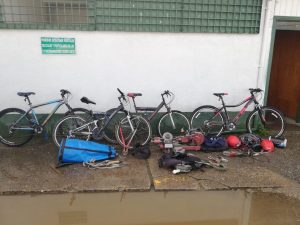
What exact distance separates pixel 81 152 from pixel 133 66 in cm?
209

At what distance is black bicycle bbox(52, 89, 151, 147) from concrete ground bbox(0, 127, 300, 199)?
383mm

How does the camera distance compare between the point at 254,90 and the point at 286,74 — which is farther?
the point at 286,74

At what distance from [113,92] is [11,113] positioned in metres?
1.99

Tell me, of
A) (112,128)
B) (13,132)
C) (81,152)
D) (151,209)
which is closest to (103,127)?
(112,128)

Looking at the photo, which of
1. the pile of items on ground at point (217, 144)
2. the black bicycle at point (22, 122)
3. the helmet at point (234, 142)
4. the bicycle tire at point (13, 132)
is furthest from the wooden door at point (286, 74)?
the bicycle tire at point (13, 132)

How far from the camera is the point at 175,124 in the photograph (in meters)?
6.85

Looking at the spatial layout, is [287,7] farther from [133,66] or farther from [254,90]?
[133,66]

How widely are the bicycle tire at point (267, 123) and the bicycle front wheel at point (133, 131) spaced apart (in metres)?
2.25

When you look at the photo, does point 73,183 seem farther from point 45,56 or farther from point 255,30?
point 255,30

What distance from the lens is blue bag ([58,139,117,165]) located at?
546cm

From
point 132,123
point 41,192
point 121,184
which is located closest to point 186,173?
point 121,184

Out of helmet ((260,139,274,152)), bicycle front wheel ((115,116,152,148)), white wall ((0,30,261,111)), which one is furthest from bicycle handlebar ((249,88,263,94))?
bicycle front wheel ((115,116,152,148))

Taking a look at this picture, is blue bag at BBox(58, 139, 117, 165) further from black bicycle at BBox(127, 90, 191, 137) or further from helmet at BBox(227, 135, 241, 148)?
helmet at BBox(227, 135, 241, 148)

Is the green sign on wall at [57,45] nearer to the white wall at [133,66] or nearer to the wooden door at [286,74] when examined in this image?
the white wall at [133,66]
